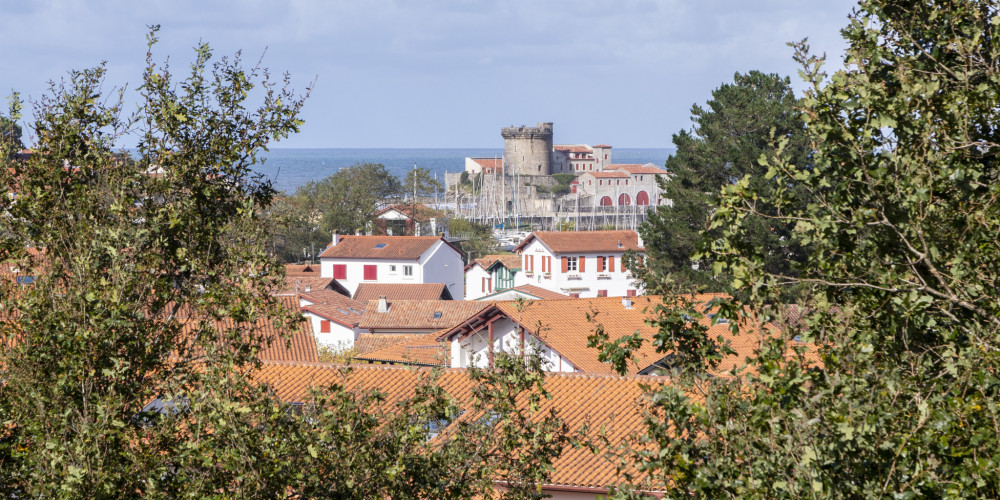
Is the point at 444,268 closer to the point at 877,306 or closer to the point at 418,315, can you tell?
the point at 418,315

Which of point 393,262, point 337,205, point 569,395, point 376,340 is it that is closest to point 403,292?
point 393,262

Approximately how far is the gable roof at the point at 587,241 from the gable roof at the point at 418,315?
19461 millimetres

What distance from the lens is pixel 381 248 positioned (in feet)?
255

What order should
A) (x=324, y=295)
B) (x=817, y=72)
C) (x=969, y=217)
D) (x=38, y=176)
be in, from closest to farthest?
(x=969, y=217), (x=817, y=72), (x=38, y=176), (x=324, y=295)

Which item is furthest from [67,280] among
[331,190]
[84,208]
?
[331,190]

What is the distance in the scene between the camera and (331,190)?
11569 cm

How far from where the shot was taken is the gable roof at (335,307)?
5197 centimetres

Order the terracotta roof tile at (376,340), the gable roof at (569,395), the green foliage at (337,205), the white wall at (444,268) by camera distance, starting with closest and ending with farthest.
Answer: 1. the gable roof at (569,395)
2. the terracotta roof tile at (376,340)
3. the white wall at (444,268)
4. the green foliage at (337,205)

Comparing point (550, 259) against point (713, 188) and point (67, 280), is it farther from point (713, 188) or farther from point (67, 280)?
point (67, 280)

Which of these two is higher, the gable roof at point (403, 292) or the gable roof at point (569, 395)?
the gable roof at point (569, 395)

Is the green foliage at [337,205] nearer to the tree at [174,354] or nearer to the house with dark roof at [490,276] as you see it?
the house with dark roof at [490,276]

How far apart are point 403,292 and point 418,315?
12.1 meters

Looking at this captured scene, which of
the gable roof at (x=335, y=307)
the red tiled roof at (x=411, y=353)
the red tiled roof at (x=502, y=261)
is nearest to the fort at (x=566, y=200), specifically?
the red tiled roof at (x=502, y=261)

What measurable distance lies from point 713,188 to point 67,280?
136ft
